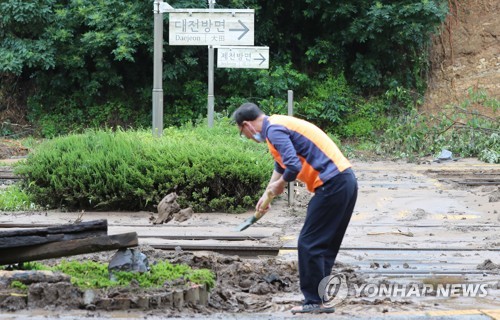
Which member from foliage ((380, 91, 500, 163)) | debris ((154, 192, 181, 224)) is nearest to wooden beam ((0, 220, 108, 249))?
debris ((154, 192, 181, 224))

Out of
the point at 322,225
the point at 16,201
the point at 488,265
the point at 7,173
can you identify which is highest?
the point at 322,225

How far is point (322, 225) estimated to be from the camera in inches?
265

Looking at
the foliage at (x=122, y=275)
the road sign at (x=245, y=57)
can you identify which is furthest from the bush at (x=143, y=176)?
the road sign at (x=245, y=57)

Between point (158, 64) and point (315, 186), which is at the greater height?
point (158, 64)

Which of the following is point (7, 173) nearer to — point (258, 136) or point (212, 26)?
Result: point (212, 26)

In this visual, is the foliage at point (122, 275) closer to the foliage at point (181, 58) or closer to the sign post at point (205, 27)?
the sign post at point (205, 27)

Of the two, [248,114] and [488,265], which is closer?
[248,114]

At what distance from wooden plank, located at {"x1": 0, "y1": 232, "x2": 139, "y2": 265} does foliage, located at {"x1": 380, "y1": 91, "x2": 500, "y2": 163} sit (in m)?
18.6

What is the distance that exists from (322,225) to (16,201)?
8.22m

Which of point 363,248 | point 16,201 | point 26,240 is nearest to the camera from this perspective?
point 26,240

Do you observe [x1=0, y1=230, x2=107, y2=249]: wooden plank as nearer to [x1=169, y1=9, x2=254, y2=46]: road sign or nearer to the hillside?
[x1=169, y1=9, x2=254, y2=46]: road sign

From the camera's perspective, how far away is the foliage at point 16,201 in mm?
13555

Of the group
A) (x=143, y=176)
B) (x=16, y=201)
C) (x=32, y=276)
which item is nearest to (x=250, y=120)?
(x=32, y=276)

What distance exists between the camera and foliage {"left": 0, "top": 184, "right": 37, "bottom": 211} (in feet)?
44.5
